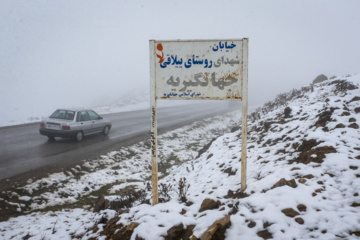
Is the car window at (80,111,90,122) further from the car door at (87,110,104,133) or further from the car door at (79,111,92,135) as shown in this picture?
the car door at (87,110,104,133)

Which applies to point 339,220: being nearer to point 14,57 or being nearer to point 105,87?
point 105,87

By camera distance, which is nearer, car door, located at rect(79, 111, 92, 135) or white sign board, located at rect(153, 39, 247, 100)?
white sign board, located at rect(153, 39, 247, 100)

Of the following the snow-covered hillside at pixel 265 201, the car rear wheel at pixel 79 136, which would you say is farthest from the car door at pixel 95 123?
the snow-covered hillside at pixel 265 201

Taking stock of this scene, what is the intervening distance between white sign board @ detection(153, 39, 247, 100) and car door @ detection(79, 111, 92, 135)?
807 cm

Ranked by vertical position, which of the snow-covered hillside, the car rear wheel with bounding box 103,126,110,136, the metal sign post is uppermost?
the metal sign post

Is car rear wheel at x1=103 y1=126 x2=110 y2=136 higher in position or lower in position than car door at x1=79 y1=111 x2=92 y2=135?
lower

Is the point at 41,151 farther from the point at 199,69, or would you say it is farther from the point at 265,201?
the point at 265,201

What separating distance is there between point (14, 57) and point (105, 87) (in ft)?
426

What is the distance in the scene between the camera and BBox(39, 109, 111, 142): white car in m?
9.74

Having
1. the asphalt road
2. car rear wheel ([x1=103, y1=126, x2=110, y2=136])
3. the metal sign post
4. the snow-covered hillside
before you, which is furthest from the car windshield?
the metal sign post

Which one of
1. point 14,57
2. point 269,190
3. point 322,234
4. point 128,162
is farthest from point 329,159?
point 14,57

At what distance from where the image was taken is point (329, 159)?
3.80 metres

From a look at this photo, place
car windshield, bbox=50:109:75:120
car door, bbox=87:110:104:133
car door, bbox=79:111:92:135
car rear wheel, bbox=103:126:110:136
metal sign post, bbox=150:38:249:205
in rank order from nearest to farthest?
metal sign post, bbox=150:38:249:205 → car windshield, bbox=50:109:75:120 → car door, bbox=79:111:92:135 → car door, bbox=87:110:104:133 → car rear wheel, bbox=103:126:110:136

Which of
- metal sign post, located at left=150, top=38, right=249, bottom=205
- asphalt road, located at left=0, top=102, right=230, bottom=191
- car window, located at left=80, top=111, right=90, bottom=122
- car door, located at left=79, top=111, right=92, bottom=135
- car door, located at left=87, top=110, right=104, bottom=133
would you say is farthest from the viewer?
car door, located at left=87, top=110, right=104, bottom=133
